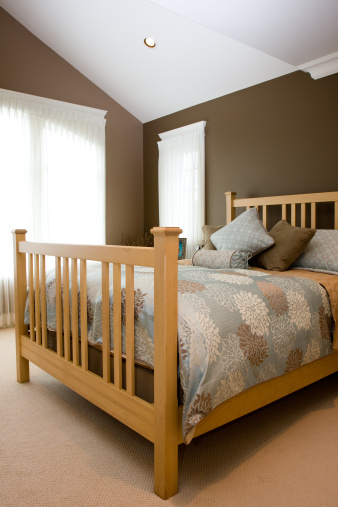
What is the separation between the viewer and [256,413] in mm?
1944

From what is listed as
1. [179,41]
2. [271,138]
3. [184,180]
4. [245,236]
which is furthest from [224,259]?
[179,41]

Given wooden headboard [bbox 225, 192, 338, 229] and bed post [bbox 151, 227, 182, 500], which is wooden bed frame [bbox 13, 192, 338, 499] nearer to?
bed post [bbox 151, 227, 182, 500]

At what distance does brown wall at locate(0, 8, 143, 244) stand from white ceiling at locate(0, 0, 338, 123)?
0.11 meters

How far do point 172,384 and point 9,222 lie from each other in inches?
112

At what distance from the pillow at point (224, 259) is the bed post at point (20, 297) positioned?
3.60ft

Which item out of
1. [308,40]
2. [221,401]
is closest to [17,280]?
[221,401]

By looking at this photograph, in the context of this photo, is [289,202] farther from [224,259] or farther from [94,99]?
[94,99]

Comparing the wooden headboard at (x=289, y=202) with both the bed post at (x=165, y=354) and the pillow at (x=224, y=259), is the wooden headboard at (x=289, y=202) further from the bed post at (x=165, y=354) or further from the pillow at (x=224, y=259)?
the bed post at (x=165, y=354)

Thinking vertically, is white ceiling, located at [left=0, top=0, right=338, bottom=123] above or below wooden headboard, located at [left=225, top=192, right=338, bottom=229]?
above

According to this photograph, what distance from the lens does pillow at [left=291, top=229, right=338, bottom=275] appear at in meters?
2.38

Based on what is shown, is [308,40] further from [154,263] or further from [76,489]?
[76,489]

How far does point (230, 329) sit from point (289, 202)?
196 cm

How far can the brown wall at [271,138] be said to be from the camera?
3010 millimetres

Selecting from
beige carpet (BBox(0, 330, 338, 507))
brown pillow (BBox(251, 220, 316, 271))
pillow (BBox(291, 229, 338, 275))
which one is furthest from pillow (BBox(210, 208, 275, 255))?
beige carpet (BBox(0, 330, 338, 507))
